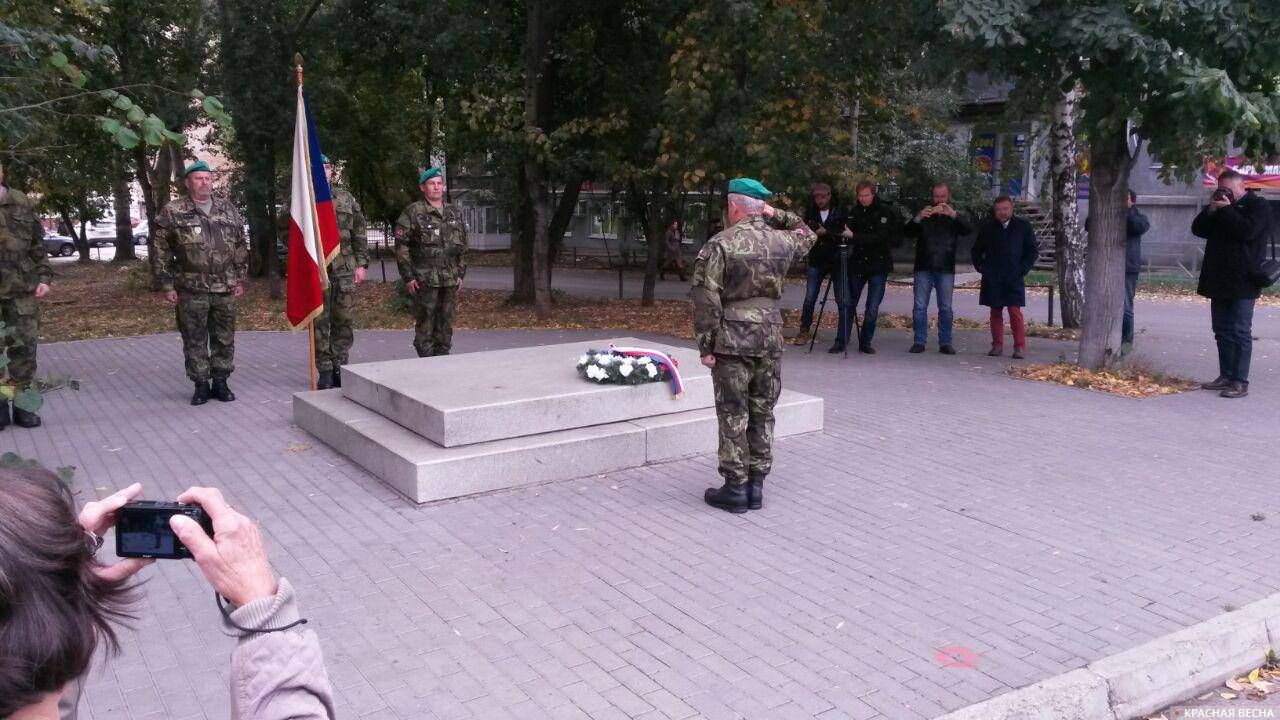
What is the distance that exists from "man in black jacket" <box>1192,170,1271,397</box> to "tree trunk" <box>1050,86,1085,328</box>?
13.9 ft

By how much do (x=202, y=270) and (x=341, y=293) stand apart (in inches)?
52.3

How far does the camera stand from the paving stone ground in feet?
12.9

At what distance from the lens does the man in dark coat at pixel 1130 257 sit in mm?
10883

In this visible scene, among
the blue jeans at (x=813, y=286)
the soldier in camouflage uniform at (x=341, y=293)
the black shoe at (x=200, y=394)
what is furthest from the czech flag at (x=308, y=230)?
the blue jeans at (x=813, y=286)

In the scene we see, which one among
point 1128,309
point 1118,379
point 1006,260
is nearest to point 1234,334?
point 1118,379

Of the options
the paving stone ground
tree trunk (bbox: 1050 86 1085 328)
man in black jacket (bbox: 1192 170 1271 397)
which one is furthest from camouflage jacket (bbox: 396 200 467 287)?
tree trunk (bbox: 1050 86 1085 328)

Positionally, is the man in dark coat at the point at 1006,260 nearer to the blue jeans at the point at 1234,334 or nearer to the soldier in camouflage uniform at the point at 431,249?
the blue jeans at the point at 1234,334

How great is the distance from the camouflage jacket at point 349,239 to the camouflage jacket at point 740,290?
16.5ft

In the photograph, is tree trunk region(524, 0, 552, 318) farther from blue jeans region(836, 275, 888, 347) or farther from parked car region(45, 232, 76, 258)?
parked car region(45, 232, 76, 258)

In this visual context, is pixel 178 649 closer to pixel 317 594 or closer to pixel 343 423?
pixel 317 594

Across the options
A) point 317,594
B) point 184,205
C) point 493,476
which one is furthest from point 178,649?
point 184,205

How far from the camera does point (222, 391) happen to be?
9297mm

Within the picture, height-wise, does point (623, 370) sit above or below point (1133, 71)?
below

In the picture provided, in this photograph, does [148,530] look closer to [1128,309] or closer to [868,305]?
[868,305]
